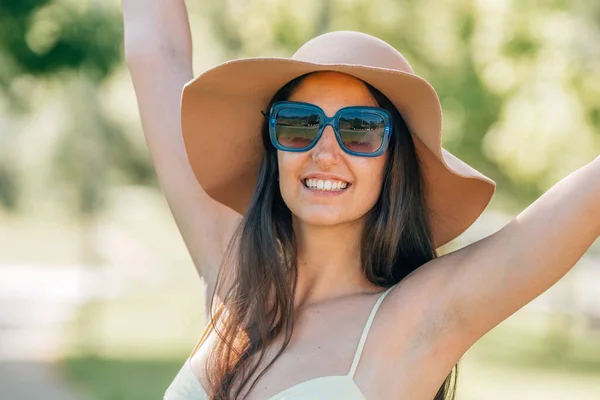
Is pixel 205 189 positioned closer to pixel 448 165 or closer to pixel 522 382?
pixel 448 165

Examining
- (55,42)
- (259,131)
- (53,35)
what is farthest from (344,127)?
(55,42)

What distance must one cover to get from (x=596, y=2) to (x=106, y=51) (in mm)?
5353

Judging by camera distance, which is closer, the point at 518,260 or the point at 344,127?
the point at 518,260

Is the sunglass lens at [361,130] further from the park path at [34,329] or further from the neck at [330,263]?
the park path at [34,329]

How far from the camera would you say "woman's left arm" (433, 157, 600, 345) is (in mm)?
2150

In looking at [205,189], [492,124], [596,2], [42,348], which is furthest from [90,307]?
[205,189]

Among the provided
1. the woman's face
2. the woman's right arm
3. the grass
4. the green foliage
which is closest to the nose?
the woman's face

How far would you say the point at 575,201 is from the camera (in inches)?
84.5

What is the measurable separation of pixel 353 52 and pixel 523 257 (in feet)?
2.11

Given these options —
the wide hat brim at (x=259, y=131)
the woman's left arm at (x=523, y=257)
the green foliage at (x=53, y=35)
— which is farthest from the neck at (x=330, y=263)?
the green foliage at (x=53, y=35)

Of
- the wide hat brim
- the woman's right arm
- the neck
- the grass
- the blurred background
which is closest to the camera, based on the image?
the wide hat brim

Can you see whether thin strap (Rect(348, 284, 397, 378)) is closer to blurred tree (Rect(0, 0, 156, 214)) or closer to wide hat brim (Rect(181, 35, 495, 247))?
wide hat brim (Rect(181, 35, 495, 247))

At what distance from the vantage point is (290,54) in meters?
12.8

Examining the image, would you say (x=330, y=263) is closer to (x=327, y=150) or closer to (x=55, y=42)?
(x=327, y=150)
